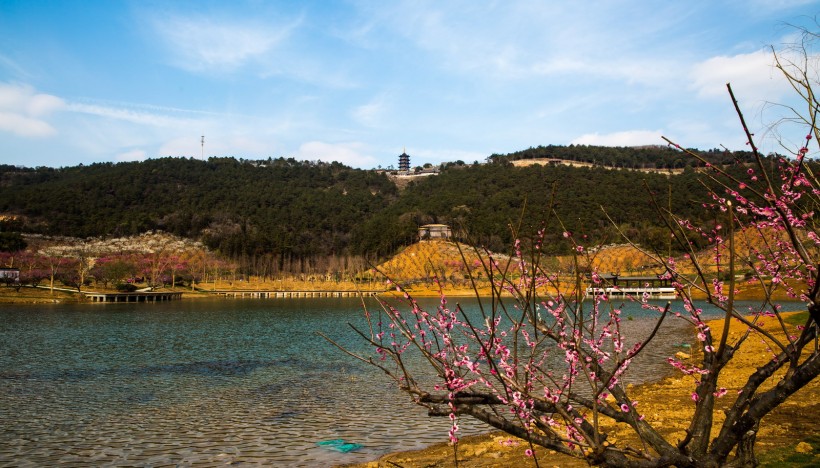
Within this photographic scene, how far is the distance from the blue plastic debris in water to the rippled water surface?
0.18 metres

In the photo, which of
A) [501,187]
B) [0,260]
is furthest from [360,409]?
[501,187]

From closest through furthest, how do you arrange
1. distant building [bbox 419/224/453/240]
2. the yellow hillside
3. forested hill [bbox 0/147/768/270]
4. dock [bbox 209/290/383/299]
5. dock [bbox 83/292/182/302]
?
dock [bbox 83/292/182/302] → dock [bbox 209/290/383/299] → the yellow hillside → forested hill [bbox 0/147/768/270] → distant building [bbox 419/224/453/240]

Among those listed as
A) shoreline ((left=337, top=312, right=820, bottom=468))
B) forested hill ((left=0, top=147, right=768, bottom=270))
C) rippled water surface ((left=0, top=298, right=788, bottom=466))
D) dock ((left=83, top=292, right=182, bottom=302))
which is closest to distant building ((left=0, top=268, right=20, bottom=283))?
dock ((left=83, top=292, right=182, bottom=302))

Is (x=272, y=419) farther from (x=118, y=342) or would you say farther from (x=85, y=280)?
(x=85, y=280)

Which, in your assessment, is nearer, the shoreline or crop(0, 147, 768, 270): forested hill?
the shoreline

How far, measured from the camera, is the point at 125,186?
172 meters

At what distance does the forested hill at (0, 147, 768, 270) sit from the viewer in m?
132

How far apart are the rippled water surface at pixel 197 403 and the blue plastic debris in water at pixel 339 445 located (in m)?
0.18

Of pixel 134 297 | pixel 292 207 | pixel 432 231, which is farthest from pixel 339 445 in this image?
pixel 292 207

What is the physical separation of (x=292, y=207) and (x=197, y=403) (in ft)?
543

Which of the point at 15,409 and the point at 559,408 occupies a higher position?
the point at 559,408

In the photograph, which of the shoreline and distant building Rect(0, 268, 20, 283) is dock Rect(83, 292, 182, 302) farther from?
the shoreline

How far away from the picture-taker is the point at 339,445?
1289 cm

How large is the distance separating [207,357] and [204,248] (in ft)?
387
